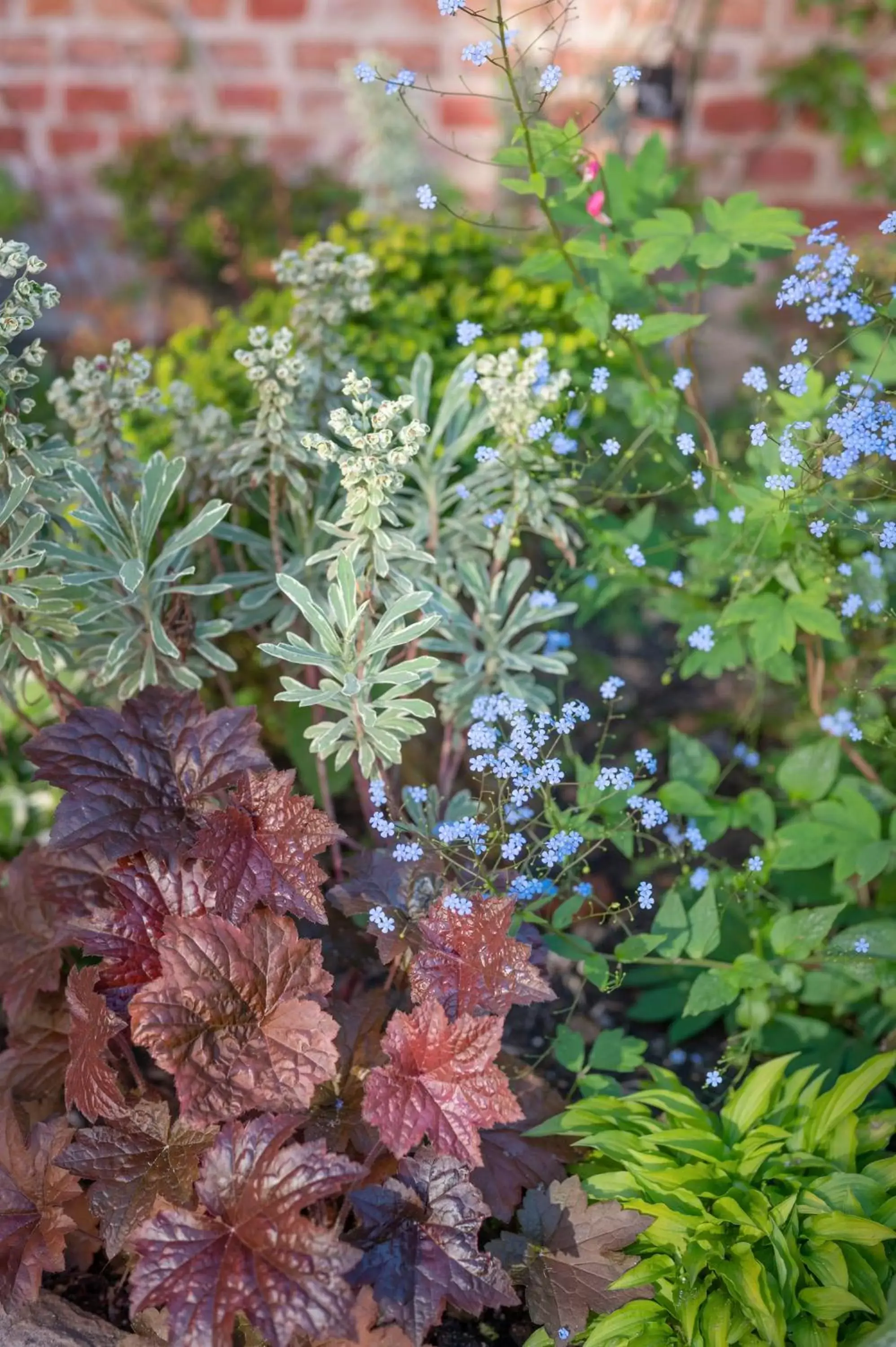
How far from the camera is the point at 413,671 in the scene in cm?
160

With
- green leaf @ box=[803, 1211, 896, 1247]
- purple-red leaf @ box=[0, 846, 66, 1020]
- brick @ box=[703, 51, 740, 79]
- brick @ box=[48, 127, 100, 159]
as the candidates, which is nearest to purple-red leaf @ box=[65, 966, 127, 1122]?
purple-red leaf @ box=[0, 846, 66, 1020]

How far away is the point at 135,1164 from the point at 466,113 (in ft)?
10.6

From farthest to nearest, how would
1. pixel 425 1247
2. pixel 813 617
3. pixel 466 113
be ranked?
pixel 466 113 → pixel 813 617 → pixel 425 1247

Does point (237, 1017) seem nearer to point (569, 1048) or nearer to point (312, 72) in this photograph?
point (569, 1048)

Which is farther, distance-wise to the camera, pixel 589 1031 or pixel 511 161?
pixel 589 1031

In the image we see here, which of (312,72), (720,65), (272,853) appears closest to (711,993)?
(272,853)

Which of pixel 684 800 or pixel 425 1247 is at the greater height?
pixel 684 800

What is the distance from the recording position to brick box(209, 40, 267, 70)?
145 inches

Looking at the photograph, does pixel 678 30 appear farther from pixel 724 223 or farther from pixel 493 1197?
pixel 493 1197

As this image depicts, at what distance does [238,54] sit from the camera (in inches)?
145

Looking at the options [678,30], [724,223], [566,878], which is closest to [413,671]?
[566,878]

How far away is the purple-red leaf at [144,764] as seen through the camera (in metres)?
1.63

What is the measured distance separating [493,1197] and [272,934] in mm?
468

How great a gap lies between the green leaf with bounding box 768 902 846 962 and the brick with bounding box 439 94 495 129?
2.78 meters
